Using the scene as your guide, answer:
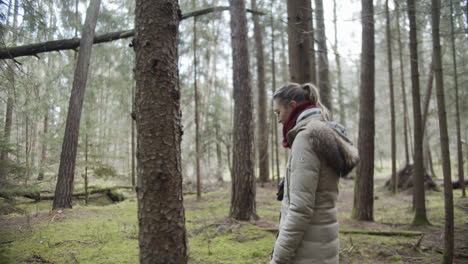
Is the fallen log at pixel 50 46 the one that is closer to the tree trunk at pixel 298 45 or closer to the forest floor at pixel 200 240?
the tree trunk at pixel 298 45

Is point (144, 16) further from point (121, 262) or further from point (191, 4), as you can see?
point (191, 4)

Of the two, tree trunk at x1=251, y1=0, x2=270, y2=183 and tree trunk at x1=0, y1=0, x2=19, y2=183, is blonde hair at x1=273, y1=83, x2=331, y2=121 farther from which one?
tree trunk at x1=251, y1=0, x2=270, y2=183

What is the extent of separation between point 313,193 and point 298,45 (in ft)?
10.2

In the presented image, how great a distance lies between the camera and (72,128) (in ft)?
27.5

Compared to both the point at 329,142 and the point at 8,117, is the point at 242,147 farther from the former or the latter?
the point at 329,142

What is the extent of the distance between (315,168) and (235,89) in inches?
225

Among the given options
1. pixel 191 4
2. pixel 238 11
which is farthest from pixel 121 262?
pixel 191 4

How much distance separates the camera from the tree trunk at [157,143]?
2119 millimetres

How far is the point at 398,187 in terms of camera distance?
13797mm

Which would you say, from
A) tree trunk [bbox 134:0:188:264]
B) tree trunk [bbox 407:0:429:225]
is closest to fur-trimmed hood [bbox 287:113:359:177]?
tree trunk [bbox 134:0:188:264]

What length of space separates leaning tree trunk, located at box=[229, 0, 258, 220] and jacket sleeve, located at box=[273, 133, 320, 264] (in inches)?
207

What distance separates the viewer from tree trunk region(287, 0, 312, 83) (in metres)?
4.28

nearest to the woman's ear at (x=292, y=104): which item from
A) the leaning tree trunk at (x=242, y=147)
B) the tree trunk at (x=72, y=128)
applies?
the leaning tree trunk at (x=242, y=147)

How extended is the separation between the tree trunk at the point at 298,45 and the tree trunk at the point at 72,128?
6.87m
